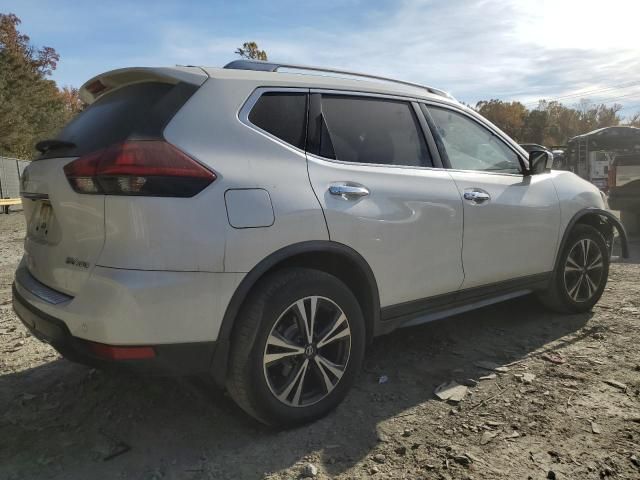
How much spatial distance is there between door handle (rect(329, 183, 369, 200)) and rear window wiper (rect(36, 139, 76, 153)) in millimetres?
1298

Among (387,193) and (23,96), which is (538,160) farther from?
(23,96)

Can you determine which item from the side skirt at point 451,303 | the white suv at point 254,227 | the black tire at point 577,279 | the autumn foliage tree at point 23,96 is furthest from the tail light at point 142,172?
the autumn foliage tree at point 23,96

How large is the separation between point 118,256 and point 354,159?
140cm

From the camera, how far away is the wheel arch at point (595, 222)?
14.2 feet

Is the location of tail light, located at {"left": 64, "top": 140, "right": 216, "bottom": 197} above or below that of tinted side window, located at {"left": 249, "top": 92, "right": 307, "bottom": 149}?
below

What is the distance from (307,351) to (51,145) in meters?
1.68

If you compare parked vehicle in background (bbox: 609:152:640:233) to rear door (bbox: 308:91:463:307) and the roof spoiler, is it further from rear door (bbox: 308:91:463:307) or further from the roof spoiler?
the roof spoiler

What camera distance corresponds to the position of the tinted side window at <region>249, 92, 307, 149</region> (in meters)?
2.70

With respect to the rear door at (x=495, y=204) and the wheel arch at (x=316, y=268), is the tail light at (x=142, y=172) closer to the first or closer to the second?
the wheel arch at (x=316, y=268)

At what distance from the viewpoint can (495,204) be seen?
144 inches

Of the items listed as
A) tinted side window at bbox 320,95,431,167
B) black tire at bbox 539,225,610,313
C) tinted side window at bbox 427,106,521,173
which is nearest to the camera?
tinted side window at bbox 320,95,431,167

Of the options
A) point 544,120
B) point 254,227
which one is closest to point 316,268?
point 254,227

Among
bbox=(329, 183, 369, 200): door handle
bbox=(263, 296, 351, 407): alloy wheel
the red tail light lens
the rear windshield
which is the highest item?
the rear windshield

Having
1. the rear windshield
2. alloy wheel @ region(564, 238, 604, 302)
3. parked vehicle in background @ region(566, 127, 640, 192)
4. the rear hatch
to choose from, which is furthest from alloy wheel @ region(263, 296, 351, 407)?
parked vehicle in background @ region(566, 127, 640, 192)
